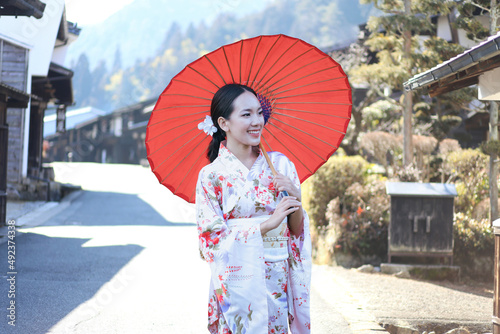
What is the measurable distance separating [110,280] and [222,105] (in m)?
4.95

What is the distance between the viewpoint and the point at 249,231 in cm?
280

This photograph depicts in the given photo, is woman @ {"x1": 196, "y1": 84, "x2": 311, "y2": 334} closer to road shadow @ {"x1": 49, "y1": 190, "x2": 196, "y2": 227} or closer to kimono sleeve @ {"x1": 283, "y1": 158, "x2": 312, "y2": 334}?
kimono sleeve @ {"x1": 283, "y1": 158, "x2": 312, "y2": 334}

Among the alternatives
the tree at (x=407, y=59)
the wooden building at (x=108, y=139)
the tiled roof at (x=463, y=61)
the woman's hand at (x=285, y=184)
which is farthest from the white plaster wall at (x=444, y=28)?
the wooden building at (x=108, y=139)

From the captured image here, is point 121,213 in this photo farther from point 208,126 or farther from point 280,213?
point 280,213

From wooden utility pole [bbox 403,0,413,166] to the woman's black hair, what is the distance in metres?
9.61

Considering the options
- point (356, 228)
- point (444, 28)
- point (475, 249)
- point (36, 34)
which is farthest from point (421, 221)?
point (36, 34)

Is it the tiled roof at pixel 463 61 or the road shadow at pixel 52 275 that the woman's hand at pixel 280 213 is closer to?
the tiled roof at pixel 463 61

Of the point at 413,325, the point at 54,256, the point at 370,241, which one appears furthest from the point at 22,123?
the point at 413,325

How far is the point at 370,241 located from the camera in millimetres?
9898

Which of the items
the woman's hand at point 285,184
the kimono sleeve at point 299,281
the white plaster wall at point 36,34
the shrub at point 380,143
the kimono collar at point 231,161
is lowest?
the kimono sleeve at point 299,281

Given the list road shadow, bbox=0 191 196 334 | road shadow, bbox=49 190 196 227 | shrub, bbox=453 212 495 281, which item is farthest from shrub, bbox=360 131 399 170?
shrub, bbox=453 212 495 281

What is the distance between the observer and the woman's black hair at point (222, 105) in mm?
3076

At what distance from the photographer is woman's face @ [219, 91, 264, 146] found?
3.01 meters

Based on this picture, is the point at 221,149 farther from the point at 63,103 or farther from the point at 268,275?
the point at 63,103
